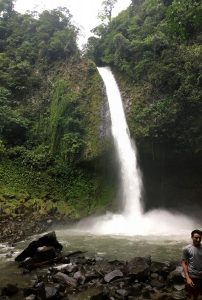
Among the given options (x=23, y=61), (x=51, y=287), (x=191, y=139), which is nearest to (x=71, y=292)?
(x=51, y=287)

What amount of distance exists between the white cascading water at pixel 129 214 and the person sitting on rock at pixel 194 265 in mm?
9858

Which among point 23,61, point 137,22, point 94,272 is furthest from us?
point 137,22

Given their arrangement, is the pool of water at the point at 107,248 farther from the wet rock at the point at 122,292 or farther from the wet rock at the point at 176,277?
the wet rock at the point at 122,292

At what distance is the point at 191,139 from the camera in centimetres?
1884

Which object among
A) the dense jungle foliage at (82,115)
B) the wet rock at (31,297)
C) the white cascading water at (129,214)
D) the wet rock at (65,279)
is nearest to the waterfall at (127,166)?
the white cascading water at (129,214)

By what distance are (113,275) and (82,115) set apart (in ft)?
43.8

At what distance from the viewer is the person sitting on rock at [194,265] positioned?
5816mm

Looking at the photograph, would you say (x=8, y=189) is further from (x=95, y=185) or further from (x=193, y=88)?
(x=193, y=88)

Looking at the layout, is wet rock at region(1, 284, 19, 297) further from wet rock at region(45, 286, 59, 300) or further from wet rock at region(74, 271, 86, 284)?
wet rock at region(74, 271, 86, 284)

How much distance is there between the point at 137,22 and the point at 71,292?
26.0 meters

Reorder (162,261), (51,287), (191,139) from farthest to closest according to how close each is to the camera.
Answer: (191,139)
(162,261)
(51,287)

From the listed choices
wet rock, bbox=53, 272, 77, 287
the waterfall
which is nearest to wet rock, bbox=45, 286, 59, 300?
wet rock, bbox=53, 272, 77, 287

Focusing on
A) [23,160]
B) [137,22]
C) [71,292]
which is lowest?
[71,292]

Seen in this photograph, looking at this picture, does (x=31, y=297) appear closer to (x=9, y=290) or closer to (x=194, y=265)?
(x=9, y=290)
